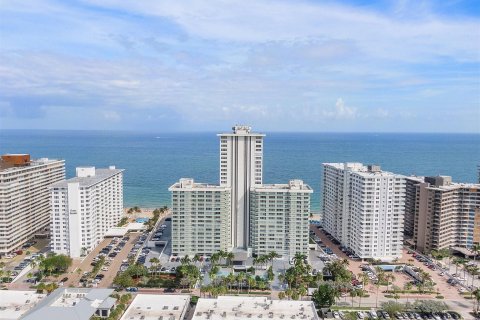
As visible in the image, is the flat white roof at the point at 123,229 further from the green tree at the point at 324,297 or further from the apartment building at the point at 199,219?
the green tree at the point at 324,297

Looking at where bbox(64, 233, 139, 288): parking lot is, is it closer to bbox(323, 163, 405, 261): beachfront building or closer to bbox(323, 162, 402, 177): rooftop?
bbox(323, 163, 405, 261): beachfront building

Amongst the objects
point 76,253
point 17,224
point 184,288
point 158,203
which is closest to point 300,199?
point 184,288

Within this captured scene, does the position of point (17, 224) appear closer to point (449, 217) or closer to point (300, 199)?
point (300, 199)

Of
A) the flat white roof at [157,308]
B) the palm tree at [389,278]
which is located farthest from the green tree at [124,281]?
the palm tree at [389,278]

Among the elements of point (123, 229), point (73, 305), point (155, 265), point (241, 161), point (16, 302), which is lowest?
point (155, 265)

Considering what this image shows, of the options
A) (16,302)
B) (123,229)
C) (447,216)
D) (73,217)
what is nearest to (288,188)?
(447,216)

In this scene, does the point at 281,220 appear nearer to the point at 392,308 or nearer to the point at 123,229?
the point at 392,308
